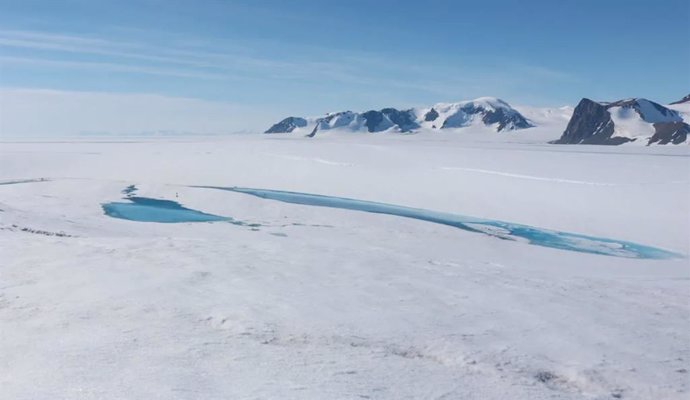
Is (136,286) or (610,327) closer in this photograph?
(610,327)

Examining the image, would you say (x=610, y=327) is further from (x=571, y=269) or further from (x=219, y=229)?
(x=219, y=229)

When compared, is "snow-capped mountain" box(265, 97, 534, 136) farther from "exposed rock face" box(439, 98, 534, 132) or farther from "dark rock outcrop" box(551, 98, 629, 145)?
"dark rock outcrop" box(551, 98, 629, 145)

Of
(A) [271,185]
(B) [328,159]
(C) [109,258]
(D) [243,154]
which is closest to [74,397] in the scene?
(C) [109,258]

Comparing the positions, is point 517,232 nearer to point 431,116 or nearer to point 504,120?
point 504,120

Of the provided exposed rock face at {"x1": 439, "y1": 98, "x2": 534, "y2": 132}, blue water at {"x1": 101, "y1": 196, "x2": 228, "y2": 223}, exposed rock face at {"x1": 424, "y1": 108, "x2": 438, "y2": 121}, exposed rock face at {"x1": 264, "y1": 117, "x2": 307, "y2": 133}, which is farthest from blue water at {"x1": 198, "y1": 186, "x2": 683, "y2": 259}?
exposed rock face at {"x1": 424, "y1": 108, "x2": 438, "y2": 121}

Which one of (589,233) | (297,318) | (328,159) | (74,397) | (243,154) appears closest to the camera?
(74,397)

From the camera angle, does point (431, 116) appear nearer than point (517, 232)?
No

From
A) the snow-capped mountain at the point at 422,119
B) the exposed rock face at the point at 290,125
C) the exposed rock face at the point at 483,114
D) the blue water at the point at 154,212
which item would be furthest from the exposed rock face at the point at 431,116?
the blue water at the point at 154,212

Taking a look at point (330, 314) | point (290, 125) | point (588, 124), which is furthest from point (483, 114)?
point (330, 314)
